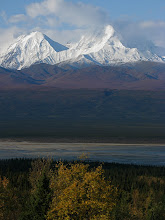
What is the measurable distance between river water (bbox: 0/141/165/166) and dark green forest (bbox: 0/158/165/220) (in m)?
21.3

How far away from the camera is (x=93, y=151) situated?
113 metres

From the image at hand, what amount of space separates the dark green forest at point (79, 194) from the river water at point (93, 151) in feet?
69.7

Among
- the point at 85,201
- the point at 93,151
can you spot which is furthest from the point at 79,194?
the point at 93,151

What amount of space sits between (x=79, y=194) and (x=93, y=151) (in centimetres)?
8048

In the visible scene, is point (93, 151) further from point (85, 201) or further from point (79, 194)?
point (85, 201)

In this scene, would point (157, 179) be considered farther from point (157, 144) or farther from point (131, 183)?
point (157, 144)

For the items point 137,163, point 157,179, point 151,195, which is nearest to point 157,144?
point 137,163


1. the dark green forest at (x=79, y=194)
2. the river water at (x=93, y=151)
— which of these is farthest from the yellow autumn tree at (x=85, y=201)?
the river water at (x=93, y=151)

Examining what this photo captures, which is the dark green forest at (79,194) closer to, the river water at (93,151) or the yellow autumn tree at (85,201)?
the yellow autumn tree at (85,201)

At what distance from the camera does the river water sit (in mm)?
99625

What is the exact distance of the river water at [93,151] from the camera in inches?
3922

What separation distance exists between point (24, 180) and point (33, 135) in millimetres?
83759

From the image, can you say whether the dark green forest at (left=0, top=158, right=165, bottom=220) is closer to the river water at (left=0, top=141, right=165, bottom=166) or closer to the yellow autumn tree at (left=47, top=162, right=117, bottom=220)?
the yellow autumn tree at (left=47, top=162, right=117, bottom=220)

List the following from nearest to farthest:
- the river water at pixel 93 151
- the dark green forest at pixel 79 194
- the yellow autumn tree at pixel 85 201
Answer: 1. the yellow autumn tree at pixel 85 201
2. the dark green forest at pixel 79 194
3. the river water at pixel 93 151
